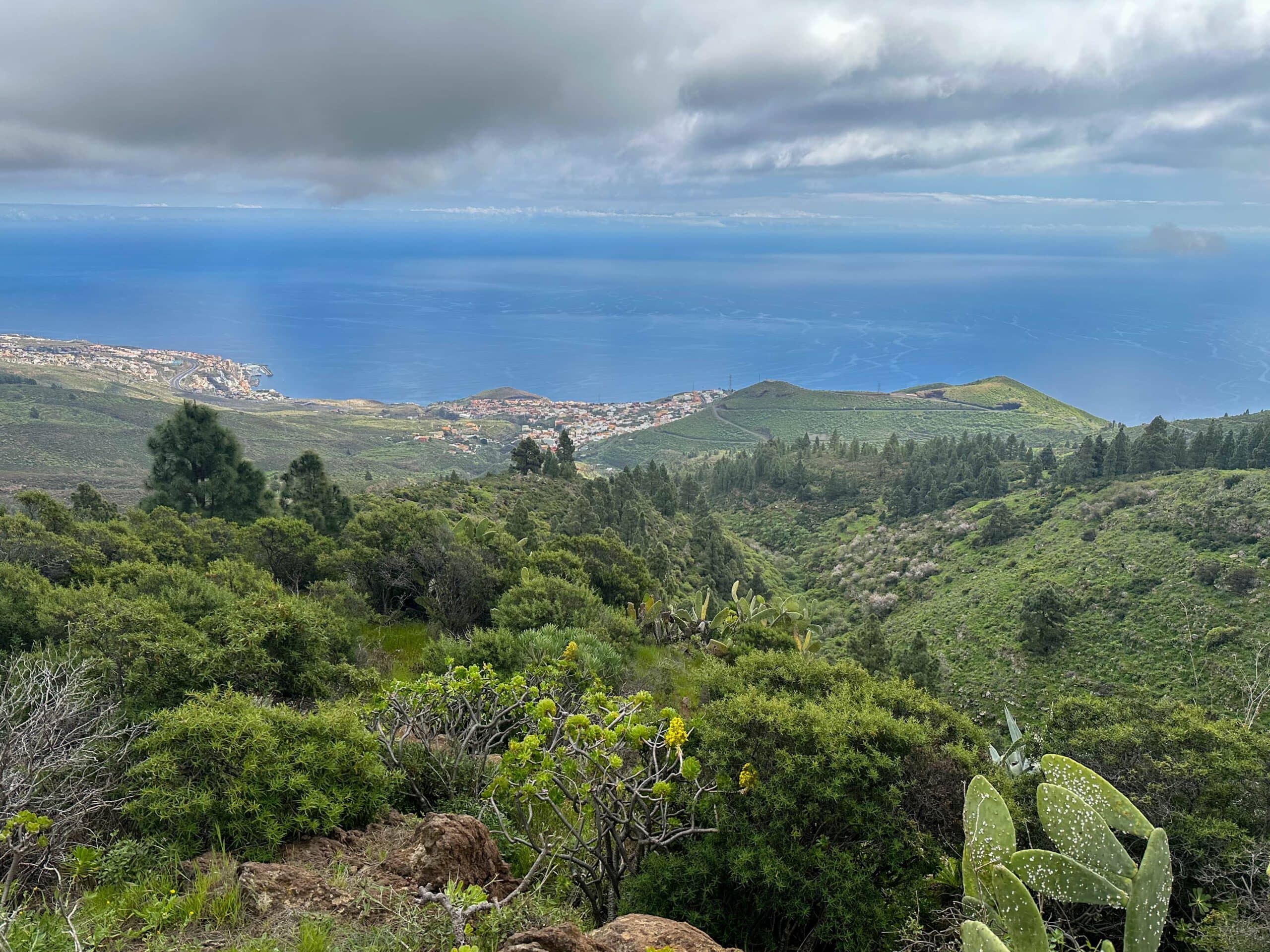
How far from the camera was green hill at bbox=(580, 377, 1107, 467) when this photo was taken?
366ft

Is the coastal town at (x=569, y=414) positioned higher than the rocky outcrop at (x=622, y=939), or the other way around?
the coastal town at (x=569, y=414)

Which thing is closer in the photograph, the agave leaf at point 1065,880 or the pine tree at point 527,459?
the agave leaf at point 1065,880

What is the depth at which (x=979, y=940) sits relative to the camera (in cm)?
345

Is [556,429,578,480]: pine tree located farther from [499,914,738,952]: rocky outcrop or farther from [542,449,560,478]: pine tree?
[499,914,738,952]: rocky outcrop

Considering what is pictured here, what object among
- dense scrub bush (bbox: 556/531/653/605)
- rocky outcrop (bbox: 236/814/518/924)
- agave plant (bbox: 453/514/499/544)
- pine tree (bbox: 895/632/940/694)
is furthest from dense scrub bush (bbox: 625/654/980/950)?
agave plant (bbox: 453/514/499/544)

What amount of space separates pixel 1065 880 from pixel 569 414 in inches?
5559

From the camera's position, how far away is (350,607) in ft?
55.9

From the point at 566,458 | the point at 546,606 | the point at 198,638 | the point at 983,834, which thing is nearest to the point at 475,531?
the point at 546,606

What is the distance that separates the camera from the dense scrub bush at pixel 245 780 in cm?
656

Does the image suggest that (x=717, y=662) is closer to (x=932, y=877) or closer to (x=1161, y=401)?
(x=932, y=877)

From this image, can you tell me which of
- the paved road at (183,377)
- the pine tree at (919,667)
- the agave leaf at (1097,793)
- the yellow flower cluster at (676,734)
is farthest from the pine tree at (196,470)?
the paved road at (183,377)

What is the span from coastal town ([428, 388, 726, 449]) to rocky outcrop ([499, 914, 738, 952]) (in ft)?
366

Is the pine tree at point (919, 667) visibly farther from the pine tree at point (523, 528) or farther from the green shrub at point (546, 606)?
the pine tree at point (523, 528)

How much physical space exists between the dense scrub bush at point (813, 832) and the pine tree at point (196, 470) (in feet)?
82.8
